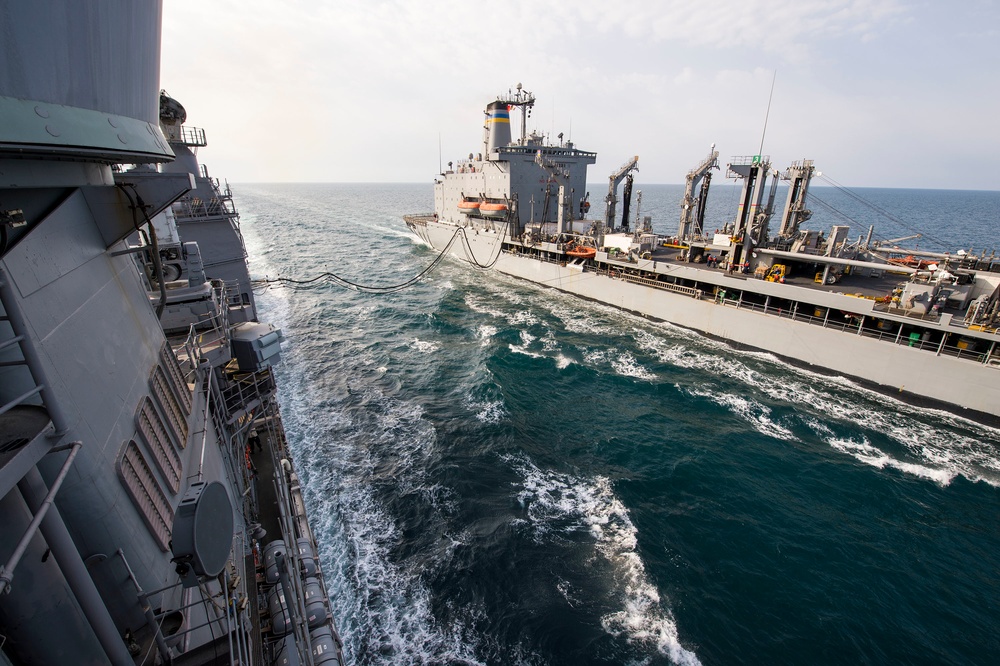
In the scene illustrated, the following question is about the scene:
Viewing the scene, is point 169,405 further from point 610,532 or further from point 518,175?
point 518,175

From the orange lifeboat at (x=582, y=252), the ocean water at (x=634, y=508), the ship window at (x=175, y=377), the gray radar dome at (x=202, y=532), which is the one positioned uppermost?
the ship window at (x=175, y=377)

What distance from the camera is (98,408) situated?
14.3 feet

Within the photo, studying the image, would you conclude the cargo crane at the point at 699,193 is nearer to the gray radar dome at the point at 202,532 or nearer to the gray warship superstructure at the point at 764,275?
the gray warship superstructure at the point at 764,275

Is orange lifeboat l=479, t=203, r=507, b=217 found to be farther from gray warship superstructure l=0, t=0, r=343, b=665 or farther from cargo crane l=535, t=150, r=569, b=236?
gray warship superstructure l=0, t=0, r=343, b=665

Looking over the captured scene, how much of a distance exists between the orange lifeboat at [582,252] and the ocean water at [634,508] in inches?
451

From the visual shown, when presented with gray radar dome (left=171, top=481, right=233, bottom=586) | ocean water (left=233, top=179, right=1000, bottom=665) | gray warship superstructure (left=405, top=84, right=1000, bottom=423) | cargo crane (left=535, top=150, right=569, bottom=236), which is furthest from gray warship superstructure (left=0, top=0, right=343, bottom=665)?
cargo crane (left=535, top=150, right=569, bottom=236)

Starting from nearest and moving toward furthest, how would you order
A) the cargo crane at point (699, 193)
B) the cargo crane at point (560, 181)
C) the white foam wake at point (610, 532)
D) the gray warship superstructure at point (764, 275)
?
1. the white foam wake at point (610, 532)
2. the gray warship superstructure at point (764, 275)
3. the cargo crane at point (699, 193)
4. the cargo crane at point (560, 181)

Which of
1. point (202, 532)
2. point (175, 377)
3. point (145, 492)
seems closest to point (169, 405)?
point (175, 377)

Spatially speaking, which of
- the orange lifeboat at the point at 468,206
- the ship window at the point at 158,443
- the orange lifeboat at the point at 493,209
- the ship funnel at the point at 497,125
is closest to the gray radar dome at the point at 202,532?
the ship window at the point at 158,443

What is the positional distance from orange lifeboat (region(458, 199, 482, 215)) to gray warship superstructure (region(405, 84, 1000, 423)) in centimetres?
20

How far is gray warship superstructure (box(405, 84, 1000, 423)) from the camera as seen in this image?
63.9 feet

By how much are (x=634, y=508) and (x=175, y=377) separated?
12129 mm

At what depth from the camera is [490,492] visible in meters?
13.5

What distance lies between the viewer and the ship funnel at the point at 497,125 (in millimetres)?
41938
